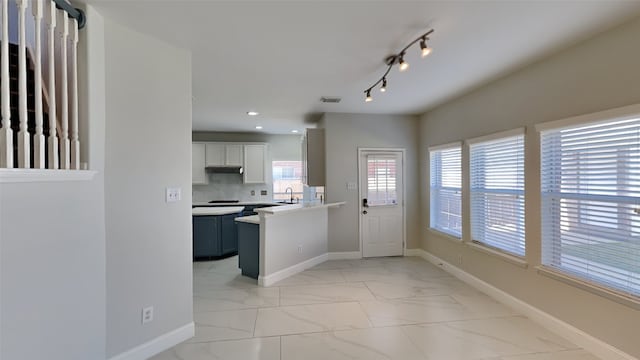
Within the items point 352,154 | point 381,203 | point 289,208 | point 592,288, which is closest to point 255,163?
point 352,154

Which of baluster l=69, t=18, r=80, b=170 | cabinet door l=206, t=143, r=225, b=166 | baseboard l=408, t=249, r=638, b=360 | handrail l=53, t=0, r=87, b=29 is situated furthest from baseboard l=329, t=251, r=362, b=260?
handrail l=53, t=0, r=87, b=29

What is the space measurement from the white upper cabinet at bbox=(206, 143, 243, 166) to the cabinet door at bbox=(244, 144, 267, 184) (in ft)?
0.67

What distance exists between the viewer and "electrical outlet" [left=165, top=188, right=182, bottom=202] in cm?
238

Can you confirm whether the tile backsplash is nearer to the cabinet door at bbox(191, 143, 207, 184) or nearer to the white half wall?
the cabinet door at bbox(191, 143, 207, 184)

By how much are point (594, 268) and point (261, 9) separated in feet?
10.6

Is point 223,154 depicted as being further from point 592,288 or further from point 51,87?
point 592,288

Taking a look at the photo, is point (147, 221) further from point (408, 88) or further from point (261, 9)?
point (408, 88)

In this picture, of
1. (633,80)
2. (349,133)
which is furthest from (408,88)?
(633,80)

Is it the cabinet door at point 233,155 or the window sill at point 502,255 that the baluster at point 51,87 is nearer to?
the window sill at point 502,255

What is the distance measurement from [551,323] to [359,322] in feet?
5.73

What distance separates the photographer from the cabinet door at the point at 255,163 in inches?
268

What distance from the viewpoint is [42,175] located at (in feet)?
5.14

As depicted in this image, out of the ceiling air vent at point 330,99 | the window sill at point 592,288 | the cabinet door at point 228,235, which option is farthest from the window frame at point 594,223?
the cabinet door at point 228,235

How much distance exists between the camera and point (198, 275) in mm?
4246
